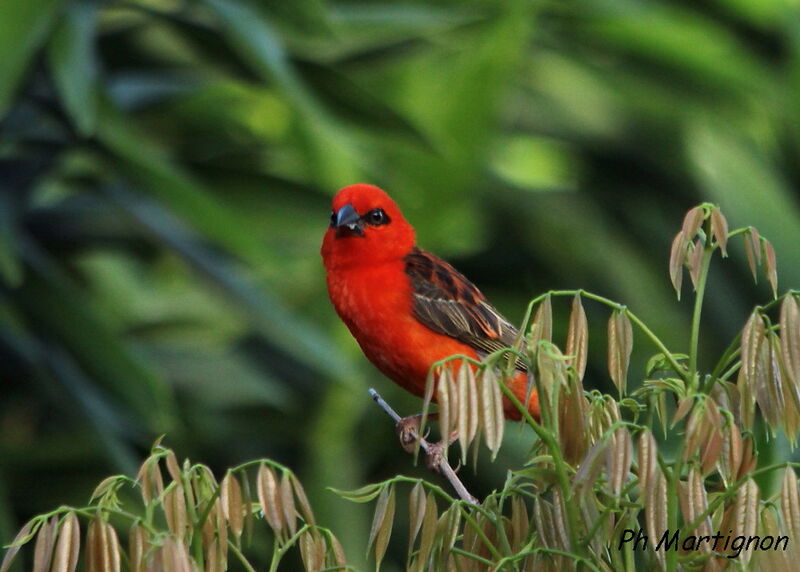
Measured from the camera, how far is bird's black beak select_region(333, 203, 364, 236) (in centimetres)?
287

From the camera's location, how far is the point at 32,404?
474 centimetres

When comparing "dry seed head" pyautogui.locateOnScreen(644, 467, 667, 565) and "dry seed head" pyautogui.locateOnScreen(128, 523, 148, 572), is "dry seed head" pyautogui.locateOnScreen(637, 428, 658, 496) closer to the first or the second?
"dry seed head" pyautogui.locateOnScreen(644, 467, 667, 565)

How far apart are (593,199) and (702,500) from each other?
385cm

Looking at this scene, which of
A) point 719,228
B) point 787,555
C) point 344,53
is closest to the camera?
point 787,555

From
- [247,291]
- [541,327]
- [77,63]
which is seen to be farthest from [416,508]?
[247,291]

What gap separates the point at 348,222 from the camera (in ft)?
9.45

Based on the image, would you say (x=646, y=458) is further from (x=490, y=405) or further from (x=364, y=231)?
(x=364, y=231)

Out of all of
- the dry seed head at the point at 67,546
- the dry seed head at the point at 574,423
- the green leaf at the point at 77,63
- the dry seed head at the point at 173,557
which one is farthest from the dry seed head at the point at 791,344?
the green leaf at the point at 77,63

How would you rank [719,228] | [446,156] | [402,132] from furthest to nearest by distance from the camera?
1. [446,156]
2. [402,132]
3. [719,228]

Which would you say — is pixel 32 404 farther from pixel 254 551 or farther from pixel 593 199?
pixel 593 199

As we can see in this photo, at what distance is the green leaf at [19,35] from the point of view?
3686 millimetres

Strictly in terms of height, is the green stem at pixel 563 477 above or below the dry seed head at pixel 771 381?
below

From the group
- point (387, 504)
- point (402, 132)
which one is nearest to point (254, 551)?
point (402, 132)

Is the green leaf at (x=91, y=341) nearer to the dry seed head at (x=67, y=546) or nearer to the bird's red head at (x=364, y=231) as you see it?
the bird's red head at (x=364, y=231)
